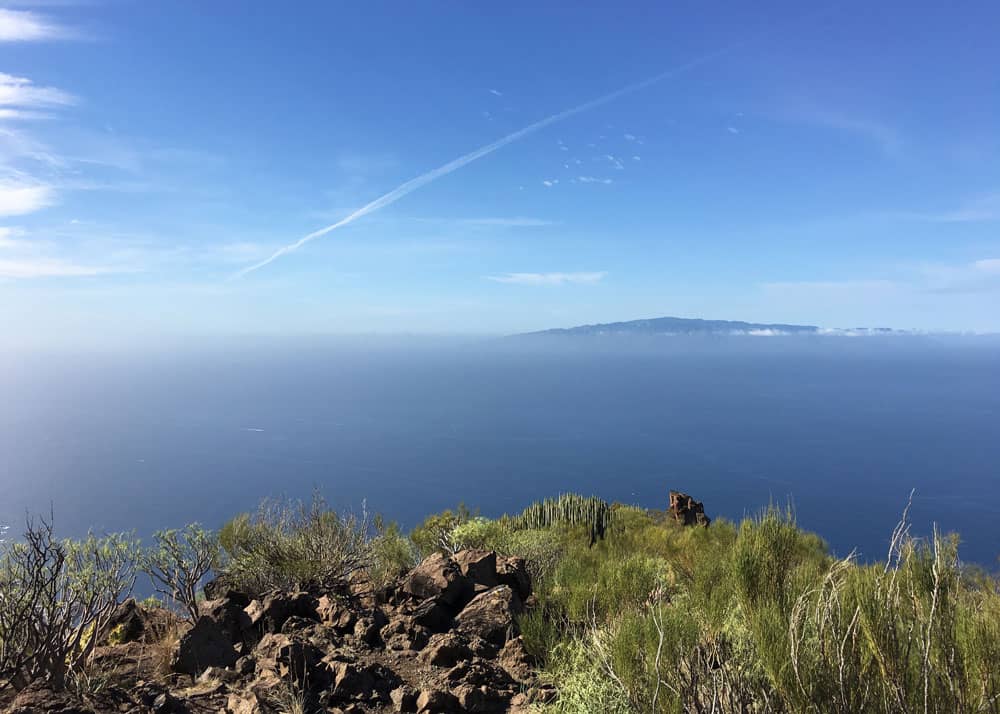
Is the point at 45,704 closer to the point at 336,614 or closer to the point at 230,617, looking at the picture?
the point at 230,617

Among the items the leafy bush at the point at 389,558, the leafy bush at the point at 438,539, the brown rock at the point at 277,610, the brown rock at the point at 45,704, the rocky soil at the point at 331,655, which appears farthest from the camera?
the leafy bush at the point at 438,539

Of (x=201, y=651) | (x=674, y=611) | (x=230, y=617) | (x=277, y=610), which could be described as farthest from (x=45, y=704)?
(x=674, y=611)

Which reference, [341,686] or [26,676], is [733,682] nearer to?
[341,686]

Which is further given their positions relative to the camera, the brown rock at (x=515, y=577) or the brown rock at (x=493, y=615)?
the brown rock at (x=515, y=577)

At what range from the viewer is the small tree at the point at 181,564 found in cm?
789

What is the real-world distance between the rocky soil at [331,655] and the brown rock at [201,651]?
0.5 inches

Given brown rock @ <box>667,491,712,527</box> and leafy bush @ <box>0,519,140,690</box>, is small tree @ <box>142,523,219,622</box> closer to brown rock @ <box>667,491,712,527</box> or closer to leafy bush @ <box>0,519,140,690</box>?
leafy bush @ <box>0,519,140,690</box>

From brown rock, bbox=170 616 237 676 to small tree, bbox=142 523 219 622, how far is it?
67 cm

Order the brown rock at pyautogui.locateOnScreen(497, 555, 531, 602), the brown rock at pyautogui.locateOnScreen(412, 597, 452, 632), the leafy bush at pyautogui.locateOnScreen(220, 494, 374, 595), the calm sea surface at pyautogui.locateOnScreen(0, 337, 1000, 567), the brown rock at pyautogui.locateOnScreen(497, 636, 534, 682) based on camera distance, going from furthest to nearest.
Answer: the calm sea surface at pyautogui.locateOnScreen(0, 337, 1000, 567)
the leafy bush at pyautogui.locateOnScreen(220, 494, 374, 595)
the brown rock at pyautogui.locateOnScreen(497, 555, 531, 602)
the brown rock at pyautogui.locateOnScreen(412, 597, 452, 632)
the brown rock at pyautogui.locateOnScreen(497, 636, 534, 682)

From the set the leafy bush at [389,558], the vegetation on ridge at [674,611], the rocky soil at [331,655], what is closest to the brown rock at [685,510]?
the vegetation on ridge at [674,611]

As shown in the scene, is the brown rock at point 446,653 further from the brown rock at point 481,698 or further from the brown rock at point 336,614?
the brown rock at point 336,614

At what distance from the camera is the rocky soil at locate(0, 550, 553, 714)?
18.0 ft

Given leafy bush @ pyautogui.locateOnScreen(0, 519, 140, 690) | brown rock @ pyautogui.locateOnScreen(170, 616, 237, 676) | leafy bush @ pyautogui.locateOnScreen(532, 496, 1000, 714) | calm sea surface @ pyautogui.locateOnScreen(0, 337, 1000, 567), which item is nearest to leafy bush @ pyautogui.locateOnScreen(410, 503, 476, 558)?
brown rock @ pyautogui.locateOnScreen(170, 616, 237, 676)

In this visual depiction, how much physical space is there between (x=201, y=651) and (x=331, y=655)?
150 centimetres
